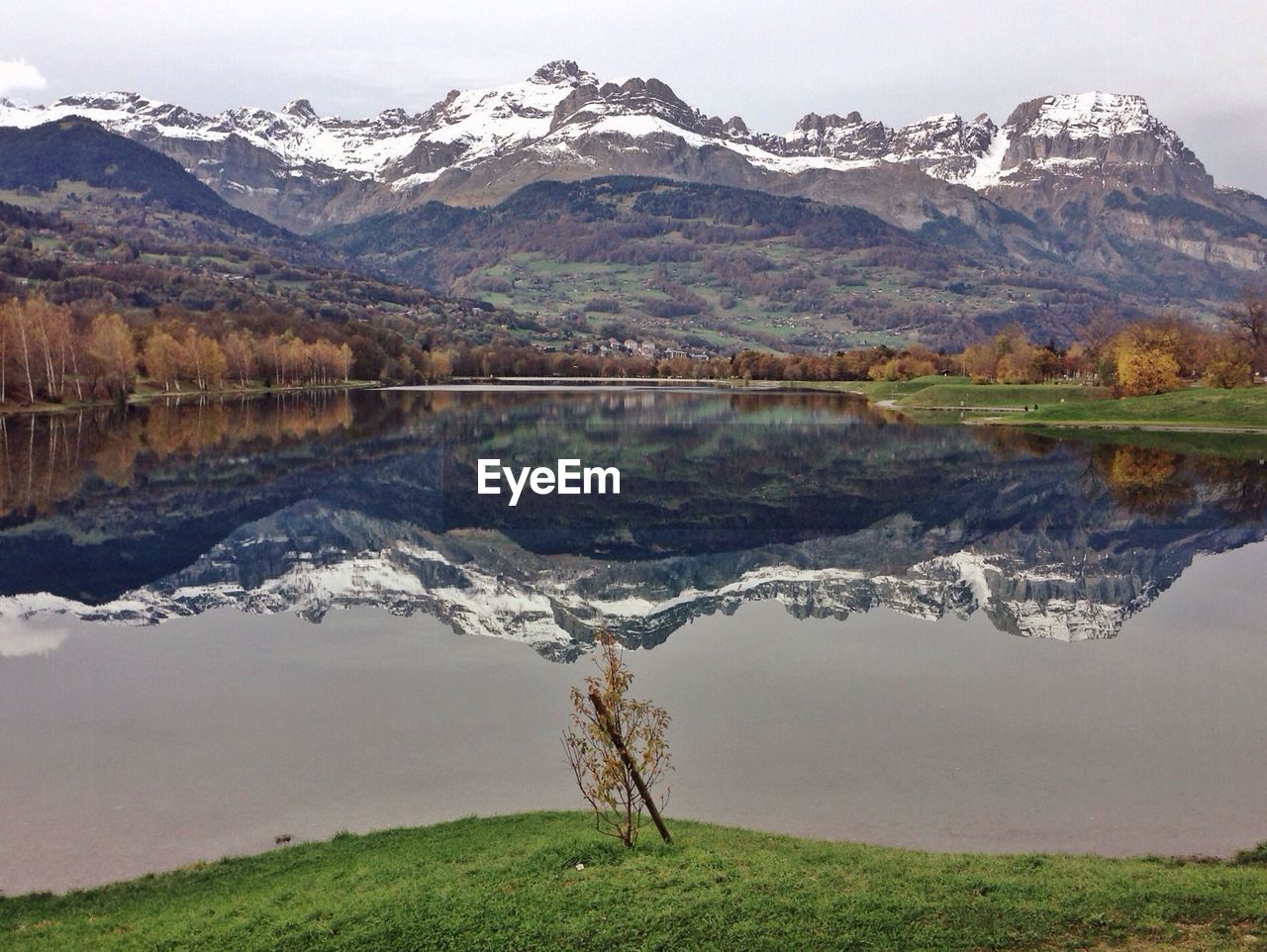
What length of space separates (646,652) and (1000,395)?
428 ft

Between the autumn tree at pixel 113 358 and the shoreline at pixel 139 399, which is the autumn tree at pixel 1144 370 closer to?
the shoreline at pixel 139 399

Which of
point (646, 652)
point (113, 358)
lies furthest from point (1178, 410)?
point (113, 358)

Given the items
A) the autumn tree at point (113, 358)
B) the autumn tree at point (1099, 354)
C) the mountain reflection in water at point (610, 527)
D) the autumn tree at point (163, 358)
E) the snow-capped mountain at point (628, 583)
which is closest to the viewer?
the snow-capped mountain at point (628, 583)

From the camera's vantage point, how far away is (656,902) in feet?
47.5

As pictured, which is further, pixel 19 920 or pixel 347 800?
pixel 347 800

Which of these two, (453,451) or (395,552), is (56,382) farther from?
(395,552)

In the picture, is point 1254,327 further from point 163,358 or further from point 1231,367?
point 163,358

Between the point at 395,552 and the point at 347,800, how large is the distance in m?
28.2

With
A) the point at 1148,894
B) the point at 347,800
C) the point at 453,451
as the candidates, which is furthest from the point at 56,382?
the point at 1148,894

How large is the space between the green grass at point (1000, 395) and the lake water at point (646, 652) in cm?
6860

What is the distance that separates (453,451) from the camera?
295ft

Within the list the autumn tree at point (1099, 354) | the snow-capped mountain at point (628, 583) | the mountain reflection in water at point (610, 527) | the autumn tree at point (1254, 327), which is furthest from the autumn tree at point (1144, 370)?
the snow-capped mountain at point (628, 583)

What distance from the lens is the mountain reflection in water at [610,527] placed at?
39281mm

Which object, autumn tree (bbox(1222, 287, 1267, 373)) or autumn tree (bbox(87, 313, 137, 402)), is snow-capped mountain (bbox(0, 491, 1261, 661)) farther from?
autumn tree (bbox(87, 313, 137, 402))
